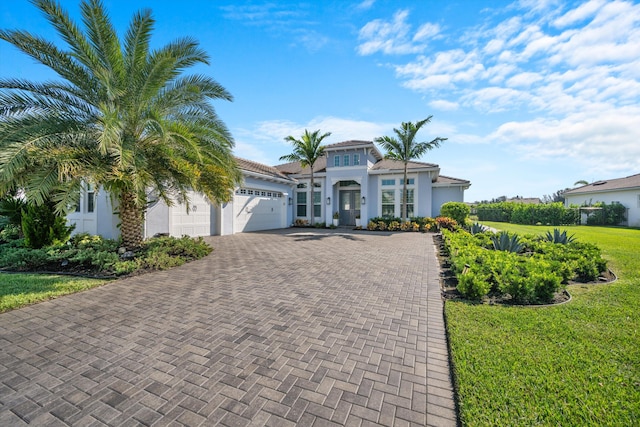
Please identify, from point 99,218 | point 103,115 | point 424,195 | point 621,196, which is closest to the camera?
point 103,115

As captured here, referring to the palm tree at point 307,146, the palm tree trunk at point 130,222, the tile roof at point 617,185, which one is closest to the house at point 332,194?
the palm tree at point 307,146

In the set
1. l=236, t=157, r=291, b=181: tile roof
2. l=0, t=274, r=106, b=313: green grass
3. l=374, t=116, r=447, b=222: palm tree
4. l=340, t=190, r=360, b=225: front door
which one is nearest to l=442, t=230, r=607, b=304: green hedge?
l=0, t=274, r=106, b=313: green grass

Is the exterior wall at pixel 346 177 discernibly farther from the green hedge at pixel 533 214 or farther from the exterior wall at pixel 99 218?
the green hedge at pixel 533 214

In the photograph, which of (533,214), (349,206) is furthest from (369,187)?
(533,214)

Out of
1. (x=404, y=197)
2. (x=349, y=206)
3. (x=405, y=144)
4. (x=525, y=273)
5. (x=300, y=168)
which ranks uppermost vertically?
(x=405, y=144)

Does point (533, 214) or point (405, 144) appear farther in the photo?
point (533, 214)

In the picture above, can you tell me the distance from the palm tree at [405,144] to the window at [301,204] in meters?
7.85

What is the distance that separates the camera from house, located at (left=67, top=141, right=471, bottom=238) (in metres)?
15.8

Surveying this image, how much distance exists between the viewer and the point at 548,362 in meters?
3.00

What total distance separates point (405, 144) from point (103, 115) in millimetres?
16304

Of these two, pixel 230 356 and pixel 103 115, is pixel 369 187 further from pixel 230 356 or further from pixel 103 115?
pixel 230 356

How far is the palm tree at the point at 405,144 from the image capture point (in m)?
17.8

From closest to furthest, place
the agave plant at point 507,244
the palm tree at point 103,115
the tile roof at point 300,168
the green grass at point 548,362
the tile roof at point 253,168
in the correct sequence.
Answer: the green grass at point 548,362 < the palm tree at point 103,115 < the agave plant at point 507,244 < the tile roof at point 253,168 < the tile roof at point 300,168

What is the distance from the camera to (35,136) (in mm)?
5938
